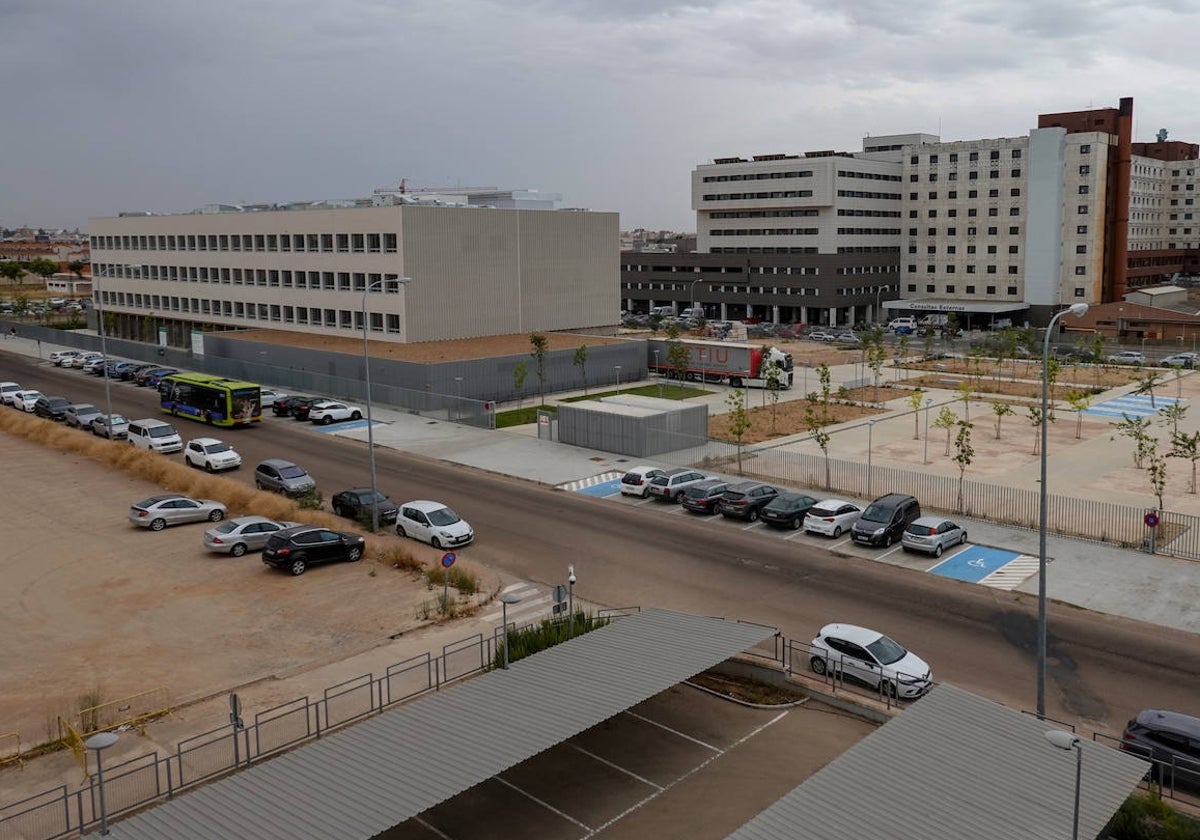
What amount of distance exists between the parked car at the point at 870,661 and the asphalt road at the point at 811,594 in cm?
132

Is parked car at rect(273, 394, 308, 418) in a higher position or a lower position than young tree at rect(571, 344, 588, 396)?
lower

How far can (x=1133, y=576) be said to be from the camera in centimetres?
2841

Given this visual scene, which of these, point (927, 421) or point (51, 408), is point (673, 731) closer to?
point (927, 421)

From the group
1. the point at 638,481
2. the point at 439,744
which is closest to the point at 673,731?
the point at 439,744

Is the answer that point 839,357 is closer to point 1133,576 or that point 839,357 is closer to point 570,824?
point 1133,576

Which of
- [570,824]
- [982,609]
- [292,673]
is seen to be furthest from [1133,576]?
[292,673]

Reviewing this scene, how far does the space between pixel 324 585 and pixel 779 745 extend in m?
15.2

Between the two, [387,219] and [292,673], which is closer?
[292,673]

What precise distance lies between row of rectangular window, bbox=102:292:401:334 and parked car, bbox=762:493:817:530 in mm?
41789

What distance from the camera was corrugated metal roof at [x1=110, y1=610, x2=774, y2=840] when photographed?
1360cm

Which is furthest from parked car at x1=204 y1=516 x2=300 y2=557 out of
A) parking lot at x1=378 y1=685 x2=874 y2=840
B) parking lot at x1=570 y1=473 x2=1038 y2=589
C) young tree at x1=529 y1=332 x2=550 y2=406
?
young tree at x1=529 y1=332 x2=550 y2=406

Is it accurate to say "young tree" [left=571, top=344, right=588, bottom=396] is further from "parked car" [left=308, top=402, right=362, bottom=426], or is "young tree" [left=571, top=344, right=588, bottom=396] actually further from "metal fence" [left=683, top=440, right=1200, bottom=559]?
"metal fence" [left=683, top=440, right=1200, bottom=559]

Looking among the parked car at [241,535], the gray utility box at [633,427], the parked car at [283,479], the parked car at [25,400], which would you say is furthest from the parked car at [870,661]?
the parked car at [25,400]

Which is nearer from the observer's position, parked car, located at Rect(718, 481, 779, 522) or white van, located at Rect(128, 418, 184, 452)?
parked car, located at Rect(718, 481, 779, 522)
